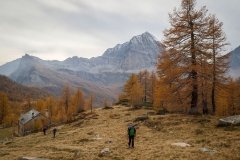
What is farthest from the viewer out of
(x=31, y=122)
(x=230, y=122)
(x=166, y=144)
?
(x=31, y=122)

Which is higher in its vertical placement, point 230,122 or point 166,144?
point 230,122

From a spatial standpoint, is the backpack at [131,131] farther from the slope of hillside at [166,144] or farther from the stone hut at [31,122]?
the stone hut at [31,122]

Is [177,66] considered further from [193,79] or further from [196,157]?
[196,157]

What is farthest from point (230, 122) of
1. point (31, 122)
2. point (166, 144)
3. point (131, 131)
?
point (31, 122)

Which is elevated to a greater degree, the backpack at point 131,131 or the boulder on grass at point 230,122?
the boulder on grass at point 230,122

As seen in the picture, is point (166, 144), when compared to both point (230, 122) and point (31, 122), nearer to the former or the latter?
point (230, 122)

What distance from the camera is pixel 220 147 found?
2467cm

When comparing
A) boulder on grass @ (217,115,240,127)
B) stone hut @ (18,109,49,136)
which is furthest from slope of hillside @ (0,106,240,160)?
stone hut @ (18,109,49,136)

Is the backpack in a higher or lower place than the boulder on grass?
lower

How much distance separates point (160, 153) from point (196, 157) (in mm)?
3285

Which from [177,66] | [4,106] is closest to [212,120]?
[177,66]

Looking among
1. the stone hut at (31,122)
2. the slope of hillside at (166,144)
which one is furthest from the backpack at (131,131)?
the stone hut at (31,122)

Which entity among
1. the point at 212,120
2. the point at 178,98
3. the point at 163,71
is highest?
the point at 163,71

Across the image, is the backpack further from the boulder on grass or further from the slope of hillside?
the boulder on grass
